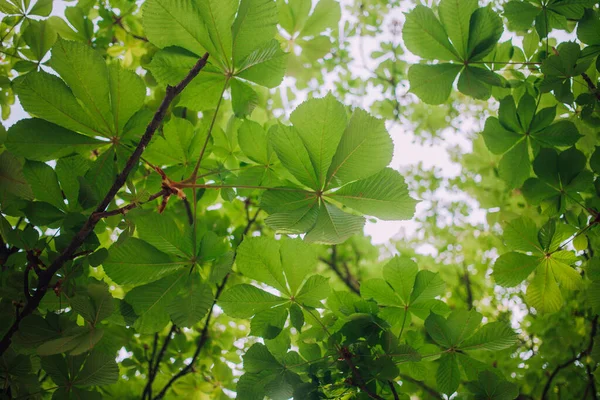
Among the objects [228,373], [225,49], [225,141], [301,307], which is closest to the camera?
[225,49]

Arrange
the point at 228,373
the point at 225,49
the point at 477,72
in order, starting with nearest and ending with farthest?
the point at 225,49
the point at 477,72
the point at 228,373

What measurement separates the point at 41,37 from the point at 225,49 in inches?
50.1

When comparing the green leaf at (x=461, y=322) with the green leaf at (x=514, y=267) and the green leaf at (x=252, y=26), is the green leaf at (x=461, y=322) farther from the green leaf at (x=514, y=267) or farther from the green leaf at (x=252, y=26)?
the green leaf at (x=252, y=26)

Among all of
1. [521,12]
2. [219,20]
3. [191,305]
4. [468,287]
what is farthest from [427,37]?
[468,287]

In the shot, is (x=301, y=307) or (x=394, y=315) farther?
(x=394, y=315)

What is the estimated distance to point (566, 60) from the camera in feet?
4.82

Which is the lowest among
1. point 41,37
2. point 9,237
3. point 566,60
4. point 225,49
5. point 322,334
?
point 322,334

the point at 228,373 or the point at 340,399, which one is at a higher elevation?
the point at 228,373

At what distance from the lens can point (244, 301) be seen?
4.44ft

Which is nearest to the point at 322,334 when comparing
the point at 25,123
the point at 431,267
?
the point at 25,123

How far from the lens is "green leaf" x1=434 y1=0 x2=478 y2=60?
5.10ft

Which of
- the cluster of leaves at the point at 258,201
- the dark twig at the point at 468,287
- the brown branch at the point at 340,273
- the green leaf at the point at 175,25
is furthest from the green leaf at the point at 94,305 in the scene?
the dark twig at the point at 468,287

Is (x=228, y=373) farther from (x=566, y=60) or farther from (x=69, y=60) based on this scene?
(x=566, y=60)

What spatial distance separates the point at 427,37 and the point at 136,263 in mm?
1442
